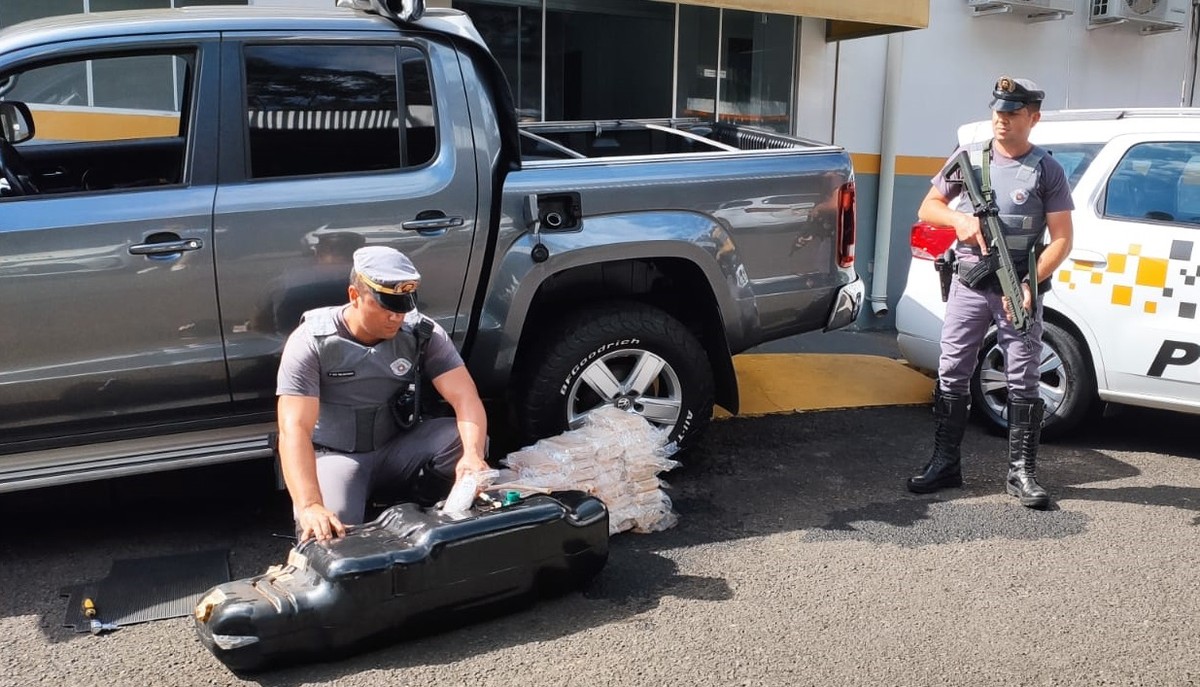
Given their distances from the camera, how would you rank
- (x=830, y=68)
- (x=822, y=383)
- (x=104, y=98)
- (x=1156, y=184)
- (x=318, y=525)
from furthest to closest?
(x=830, y=68)
(x=822, y=383)
(x=104, y=98)
(x=1156, y=184)
(x=318, y=525)

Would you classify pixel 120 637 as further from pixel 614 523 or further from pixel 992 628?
pixel 992 628

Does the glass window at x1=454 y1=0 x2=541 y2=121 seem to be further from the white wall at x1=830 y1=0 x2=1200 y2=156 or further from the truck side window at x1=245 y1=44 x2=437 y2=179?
the truck side window at x1=245 y1=44 x2=437 y2=179

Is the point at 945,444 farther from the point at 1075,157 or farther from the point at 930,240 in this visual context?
the point at 1075,157

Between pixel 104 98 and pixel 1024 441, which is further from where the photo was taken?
pixel 104 98

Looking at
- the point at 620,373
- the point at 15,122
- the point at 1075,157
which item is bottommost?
the point at 620,373

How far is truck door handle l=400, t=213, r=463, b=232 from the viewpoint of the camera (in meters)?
4.02

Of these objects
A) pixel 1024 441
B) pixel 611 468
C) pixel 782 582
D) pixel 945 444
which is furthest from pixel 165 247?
pixel 1024 441

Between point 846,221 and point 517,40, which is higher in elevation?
point 517,40

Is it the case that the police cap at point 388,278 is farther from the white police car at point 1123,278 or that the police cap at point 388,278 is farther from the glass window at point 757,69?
the glass window at point 757,69

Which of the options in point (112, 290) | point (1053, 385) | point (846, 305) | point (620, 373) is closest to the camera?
point (112, 290)

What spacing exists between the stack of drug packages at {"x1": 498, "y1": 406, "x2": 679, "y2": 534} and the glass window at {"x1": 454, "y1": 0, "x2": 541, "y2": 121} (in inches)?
183

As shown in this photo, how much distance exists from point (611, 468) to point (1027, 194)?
7.07 ft

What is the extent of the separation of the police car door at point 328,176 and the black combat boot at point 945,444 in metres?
2.22

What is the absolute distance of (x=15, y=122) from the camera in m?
4.16
